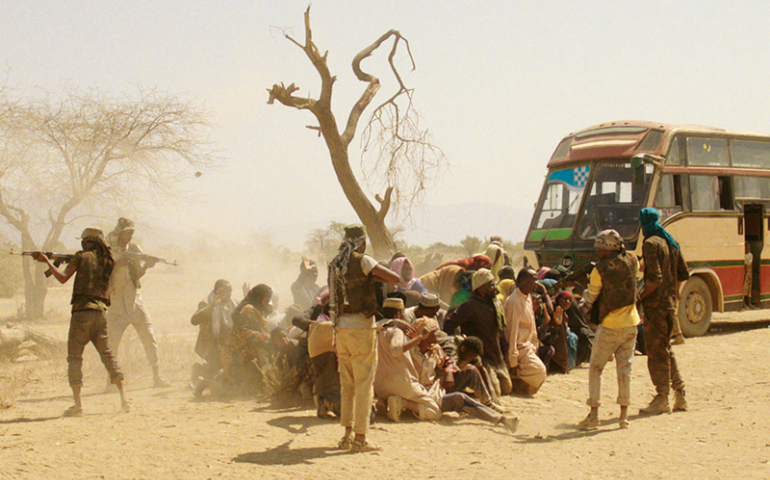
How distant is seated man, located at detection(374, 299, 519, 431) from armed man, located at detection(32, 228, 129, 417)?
8.26 feet

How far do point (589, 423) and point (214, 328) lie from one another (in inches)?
165

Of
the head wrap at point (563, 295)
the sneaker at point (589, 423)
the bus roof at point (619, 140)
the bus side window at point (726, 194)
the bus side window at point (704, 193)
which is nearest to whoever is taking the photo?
the sneaker at point (589, 423)

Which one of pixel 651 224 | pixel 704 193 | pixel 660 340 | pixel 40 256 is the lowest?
pixel 660 340

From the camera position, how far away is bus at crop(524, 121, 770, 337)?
1146 cm

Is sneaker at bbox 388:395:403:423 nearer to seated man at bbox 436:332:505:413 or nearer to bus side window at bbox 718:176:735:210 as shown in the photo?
seated man at bbox 436:332:505:413

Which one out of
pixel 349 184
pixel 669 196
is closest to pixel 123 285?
pixel 349 184

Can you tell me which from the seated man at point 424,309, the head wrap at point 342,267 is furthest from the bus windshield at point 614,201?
the head wrap at point 342,267

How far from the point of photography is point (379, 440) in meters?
5.80

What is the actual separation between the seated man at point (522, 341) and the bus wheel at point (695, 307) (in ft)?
16.9

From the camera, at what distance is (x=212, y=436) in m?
5.80

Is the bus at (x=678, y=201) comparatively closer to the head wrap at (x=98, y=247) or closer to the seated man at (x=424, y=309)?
the seated man at (x=424, y=309)

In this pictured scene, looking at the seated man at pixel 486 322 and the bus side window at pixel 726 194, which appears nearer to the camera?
the seated man at pixel 486 322

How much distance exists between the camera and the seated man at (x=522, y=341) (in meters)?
7.76

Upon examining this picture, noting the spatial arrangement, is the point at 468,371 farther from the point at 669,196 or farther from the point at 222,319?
the point at 669,196
